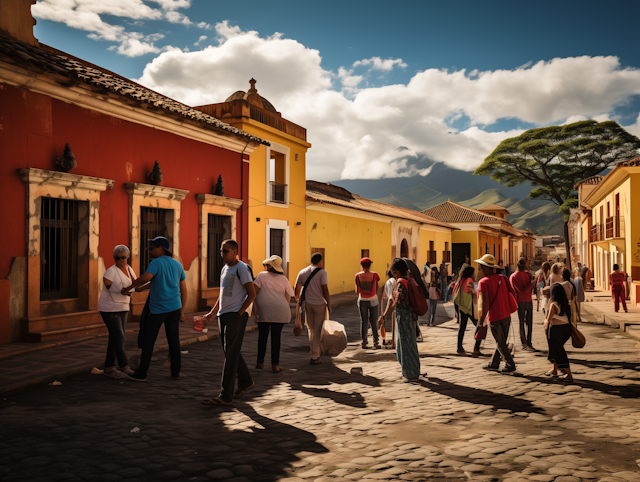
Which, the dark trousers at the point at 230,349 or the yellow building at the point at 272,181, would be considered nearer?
the dark trousers at the point at 230,349

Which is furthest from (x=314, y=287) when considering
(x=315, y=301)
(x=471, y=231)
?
(x=471, y=231)

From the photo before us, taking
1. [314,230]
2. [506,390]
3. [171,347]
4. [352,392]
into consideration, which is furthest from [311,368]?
[314,230]

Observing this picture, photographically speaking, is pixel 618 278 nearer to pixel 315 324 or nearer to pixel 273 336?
pixel 315 324

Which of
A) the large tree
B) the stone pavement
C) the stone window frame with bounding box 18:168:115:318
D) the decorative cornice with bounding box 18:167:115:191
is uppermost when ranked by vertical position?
the large tree

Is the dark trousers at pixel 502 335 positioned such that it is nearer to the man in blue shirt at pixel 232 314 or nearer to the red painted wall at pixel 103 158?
the man in blue shirt at pixel 232 314

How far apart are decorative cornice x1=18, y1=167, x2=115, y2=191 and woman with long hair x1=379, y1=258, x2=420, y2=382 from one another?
231 inches

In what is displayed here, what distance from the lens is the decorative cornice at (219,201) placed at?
12.7 meters

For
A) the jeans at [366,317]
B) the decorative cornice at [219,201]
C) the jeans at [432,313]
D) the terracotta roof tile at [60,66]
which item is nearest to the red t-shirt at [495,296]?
the jeans at [366,317]

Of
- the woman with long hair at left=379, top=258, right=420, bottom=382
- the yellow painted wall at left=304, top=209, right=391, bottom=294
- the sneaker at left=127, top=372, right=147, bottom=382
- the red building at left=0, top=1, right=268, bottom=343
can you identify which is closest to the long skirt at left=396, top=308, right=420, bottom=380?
the woman with long hair at left=379, top=258, right=420, bottom=382

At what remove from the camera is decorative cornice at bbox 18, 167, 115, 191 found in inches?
326

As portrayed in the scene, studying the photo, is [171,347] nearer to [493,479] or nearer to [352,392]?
[352,392]

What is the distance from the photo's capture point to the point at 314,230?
792 inches

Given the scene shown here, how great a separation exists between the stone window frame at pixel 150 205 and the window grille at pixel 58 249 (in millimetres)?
1198

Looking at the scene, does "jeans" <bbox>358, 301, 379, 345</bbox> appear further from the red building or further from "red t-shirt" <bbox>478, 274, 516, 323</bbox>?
the red building
